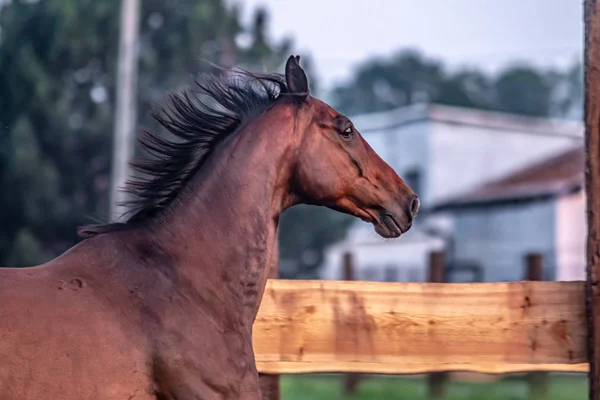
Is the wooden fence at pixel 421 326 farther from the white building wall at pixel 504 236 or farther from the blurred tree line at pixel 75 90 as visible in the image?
the white building wall at pixel 504 236

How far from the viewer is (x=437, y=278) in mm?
10727

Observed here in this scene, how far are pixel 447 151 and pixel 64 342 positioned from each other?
1183 inches

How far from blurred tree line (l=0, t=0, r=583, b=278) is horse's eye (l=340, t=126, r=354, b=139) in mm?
12560

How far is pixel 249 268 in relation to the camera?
11.7ft

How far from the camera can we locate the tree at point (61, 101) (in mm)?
19422

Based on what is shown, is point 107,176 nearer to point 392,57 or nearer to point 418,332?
point 418,332

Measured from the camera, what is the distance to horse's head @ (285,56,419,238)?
371 cm

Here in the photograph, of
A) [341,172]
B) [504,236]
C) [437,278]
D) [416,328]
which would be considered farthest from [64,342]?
[504,236]

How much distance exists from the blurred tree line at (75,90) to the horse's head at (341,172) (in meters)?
12.5

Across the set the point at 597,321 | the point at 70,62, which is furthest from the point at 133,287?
the point at 70,62

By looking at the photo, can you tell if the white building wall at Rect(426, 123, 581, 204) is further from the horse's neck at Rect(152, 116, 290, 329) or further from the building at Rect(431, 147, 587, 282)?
the horse's neck at Rect(152, 116, 290, 329)

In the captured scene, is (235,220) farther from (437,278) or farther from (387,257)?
(387,257)

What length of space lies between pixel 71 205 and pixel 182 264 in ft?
56.2

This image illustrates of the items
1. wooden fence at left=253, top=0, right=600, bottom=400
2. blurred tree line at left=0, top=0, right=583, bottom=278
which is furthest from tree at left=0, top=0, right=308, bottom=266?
wooden fence at left=253, top=0, right=600, bottom=400
